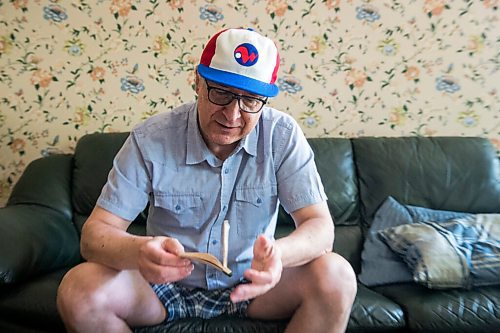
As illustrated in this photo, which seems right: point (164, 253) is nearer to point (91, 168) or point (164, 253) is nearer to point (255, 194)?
point (255, 194)

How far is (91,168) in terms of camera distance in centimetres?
194

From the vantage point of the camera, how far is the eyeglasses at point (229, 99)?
3.83 feet

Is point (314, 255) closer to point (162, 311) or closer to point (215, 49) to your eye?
point (162, 311)

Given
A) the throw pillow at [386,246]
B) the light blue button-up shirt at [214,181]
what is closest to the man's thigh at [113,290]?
the light blue button-up shirt at [214,181]

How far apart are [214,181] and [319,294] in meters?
0.43

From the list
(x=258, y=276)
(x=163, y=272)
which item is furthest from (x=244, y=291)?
(x=163, y=272)

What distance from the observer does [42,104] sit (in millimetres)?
2178

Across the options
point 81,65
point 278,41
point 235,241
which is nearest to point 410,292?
point 235,241

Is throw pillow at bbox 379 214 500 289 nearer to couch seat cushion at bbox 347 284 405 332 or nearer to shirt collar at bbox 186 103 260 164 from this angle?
couch seat cushion at bbox 347 284 405 332

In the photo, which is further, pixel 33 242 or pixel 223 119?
pixel 33 242

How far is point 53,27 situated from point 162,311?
1512mm

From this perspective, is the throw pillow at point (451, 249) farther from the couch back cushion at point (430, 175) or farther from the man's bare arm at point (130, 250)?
the man's bare arm at point (130, 250)

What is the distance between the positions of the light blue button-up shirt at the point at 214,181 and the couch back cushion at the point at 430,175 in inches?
28.4

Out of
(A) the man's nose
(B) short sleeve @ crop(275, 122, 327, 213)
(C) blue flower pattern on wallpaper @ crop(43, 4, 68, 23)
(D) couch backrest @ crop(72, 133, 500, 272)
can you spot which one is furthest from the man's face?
(C) blue flower pattern on wallpaper @ crop(43, 4, 68, 23)
